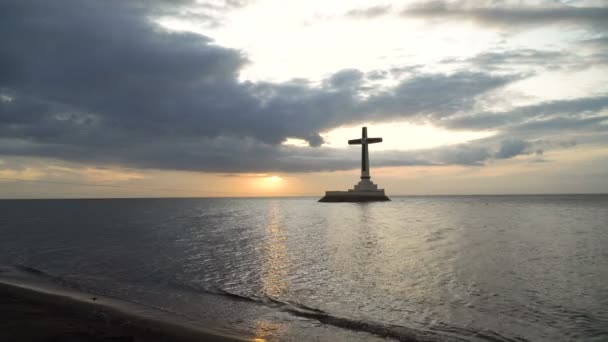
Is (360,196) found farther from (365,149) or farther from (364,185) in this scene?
(365,149)

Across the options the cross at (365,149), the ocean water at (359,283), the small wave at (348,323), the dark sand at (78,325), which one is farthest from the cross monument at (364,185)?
the dark sand at (78,325)

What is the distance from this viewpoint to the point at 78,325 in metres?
11.6

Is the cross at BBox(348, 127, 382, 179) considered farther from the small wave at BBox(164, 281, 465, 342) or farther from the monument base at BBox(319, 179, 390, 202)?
the small wave at BBox(164, 281, 465, 342)

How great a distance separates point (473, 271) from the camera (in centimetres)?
2311

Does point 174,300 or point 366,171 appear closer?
point 174,300

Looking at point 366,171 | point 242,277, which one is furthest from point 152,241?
point 366,171

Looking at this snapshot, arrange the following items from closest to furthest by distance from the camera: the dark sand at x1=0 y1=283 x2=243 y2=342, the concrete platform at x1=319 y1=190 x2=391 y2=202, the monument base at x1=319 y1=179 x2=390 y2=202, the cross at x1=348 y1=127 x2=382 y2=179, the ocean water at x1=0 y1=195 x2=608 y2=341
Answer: the dark sand at x1=0 y1=283 x2=243 y2=342 < the ocean water at x1=0 y1=195 x2=608 y2=341 < the cross at x1=348 y1=127 x2=382 y2=179 < the monument base at x1=319 y1=179 x2=390 y2=202 < the concrete platform at x1=319 y1=190 x2=391 y2=202

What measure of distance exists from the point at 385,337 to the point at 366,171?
4969 inches

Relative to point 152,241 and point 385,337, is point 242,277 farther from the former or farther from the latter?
point 152,241

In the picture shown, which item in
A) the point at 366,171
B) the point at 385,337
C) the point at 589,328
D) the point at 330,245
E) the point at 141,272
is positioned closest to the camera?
the point at 385,337

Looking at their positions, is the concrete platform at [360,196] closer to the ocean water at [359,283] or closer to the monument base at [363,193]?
the monument base at [363,193]

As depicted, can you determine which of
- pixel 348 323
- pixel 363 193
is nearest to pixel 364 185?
pixel 363 193

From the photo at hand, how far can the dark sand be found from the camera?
1039cm

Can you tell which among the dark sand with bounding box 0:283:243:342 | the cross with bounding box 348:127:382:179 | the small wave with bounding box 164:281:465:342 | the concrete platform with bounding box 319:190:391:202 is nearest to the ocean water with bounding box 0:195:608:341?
the small wave with bounding box 164:281:465:342
